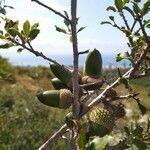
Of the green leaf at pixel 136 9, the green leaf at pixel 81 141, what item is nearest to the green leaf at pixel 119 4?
the green leaf at pixel 136 9

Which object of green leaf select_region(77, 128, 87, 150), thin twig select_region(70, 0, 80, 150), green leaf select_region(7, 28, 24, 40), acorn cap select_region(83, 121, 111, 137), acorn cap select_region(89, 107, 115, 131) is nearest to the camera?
green leaf select_region(77, 128, 87, 150)

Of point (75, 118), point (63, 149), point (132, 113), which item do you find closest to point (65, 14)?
point (75, 118)

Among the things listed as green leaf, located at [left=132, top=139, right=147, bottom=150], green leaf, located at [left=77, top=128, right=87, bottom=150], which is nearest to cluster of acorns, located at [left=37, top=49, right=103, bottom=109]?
green leaf, located at [left=132, top=139, right=147, bottom=150]

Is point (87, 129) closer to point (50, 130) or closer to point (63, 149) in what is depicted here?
point (63, 149)

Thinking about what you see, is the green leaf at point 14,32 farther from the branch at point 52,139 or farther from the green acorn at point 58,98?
the branch at point 52,139

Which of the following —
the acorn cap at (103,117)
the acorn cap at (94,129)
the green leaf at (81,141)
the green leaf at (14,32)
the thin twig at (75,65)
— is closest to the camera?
the green leaf at (81,141)

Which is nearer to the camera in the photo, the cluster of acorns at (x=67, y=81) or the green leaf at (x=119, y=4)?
the cluster of acorns at (x=67, y=81)

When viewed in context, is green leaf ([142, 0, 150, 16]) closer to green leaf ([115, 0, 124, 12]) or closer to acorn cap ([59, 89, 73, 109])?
green leaf ([115, 0, 124, 12])
